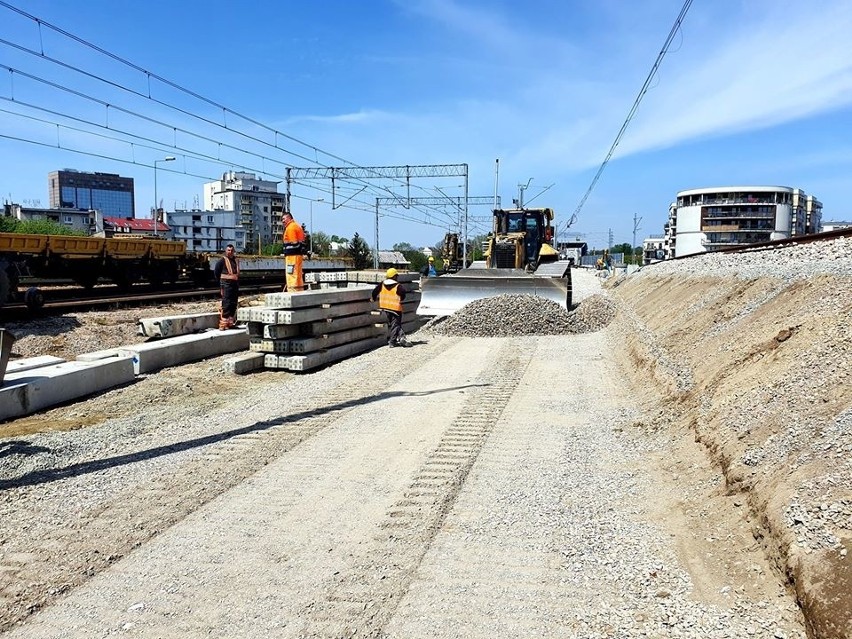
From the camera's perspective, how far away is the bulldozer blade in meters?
18.6

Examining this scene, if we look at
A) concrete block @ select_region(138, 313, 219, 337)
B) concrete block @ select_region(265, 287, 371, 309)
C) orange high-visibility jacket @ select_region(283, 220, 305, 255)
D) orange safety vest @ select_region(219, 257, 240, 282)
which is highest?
orange high-visibility jacket @ select_region(283, 220, 305, 255)

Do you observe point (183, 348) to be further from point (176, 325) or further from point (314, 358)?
point (314, 358)

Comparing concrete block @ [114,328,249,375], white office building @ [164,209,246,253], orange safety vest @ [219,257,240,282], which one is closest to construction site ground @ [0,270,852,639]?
concrete block @ [114,328,249,375]

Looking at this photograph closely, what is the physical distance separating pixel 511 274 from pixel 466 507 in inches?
636

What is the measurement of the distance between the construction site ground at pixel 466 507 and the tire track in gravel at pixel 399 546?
0.02m

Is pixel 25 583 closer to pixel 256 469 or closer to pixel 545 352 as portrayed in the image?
pixel 256 469

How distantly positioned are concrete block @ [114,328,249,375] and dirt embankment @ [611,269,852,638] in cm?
724

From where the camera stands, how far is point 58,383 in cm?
793

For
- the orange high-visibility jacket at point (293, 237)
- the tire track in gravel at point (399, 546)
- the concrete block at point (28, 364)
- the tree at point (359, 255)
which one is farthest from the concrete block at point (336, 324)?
the tree at point (359, 255)

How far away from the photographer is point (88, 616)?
3461 mm

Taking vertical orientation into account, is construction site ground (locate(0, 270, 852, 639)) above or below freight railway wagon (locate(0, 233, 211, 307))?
below

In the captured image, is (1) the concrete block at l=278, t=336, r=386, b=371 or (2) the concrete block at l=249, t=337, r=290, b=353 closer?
(1) the concrete block at l=278, t=336, r=386, b=371

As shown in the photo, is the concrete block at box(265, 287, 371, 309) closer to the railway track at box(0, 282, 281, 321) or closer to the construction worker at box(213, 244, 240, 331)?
the construction worker at box(213, 244, 240, 331)

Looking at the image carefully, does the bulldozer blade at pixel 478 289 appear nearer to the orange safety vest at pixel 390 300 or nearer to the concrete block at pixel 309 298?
the orange safety vest at pixel 390 300
